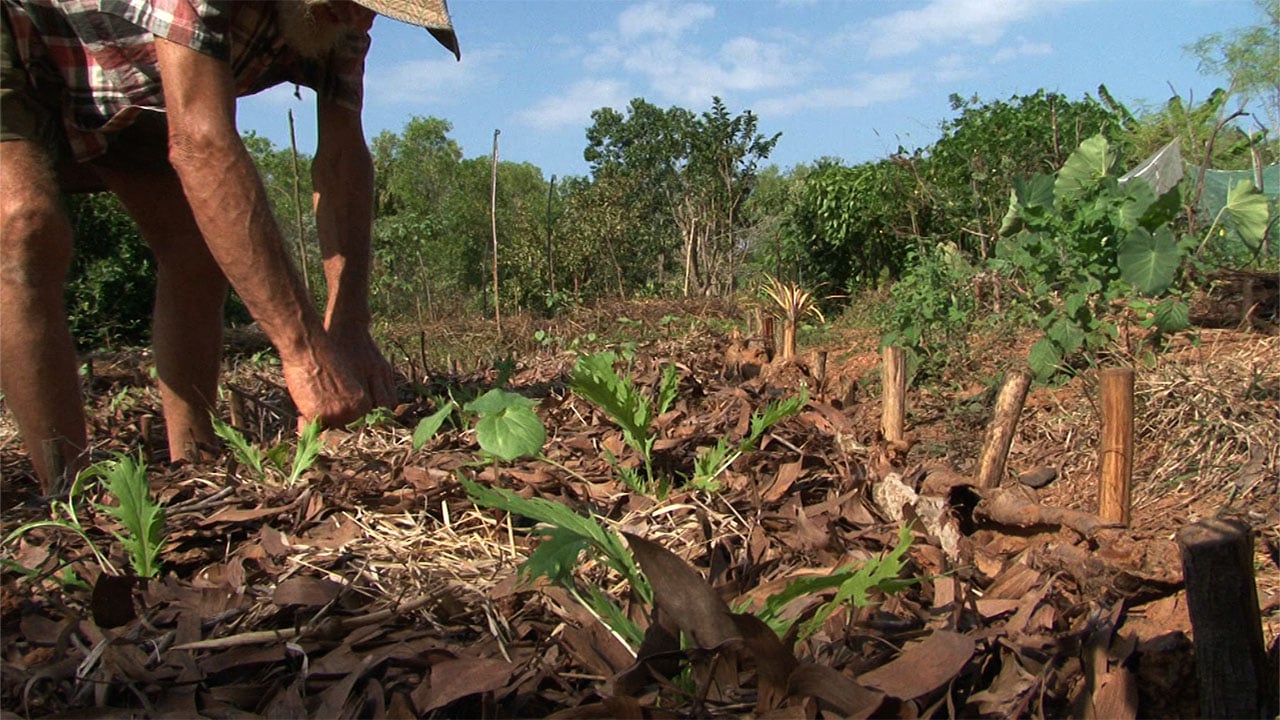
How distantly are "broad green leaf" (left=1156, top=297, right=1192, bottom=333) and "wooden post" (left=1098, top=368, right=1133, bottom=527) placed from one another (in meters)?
2.84

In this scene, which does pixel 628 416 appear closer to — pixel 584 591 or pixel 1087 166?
pixel 584 591

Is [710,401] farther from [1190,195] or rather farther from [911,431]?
[1190,195]

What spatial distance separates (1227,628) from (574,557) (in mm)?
767

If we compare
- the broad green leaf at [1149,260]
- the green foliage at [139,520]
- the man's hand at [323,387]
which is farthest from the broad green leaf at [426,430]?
the broad green leaf at [1149,260]

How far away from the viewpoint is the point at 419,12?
2.02 meters

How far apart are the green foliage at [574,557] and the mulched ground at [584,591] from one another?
2 cm

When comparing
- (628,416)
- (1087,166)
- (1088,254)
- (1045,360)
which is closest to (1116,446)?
(628,416)

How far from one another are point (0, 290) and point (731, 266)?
444 inches

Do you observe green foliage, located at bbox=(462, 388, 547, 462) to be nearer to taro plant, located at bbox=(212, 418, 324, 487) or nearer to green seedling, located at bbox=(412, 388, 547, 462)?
green seedling, located at bbox=(412, 388, 547, 462)

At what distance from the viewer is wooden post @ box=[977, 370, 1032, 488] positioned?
91.4 inches

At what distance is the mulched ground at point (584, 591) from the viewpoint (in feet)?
3.43

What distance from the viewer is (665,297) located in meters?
11.2

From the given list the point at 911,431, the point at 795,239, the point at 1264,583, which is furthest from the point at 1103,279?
the point at 795,239

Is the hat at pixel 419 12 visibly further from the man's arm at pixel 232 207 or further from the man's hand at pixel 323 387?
the man's hand at pixel 323 387
